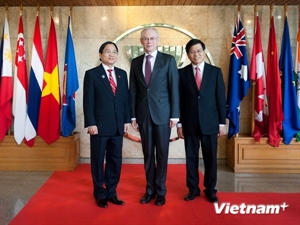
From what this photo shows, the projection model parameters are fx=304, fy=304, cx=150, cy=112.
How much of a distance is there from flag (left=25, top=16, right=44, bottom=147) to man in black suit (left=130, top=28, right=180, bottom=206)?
1.91 metres

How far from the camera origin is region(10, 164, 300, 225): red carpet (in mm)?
2510

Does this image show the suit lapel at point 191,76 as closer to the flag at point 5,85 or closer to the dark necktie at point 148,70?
the dark necktie at point 148,70

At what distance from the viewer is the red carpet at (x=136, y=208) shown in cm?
251

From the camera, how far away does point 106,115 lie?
2.78 meters

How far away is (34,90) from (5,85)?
0.40 meters

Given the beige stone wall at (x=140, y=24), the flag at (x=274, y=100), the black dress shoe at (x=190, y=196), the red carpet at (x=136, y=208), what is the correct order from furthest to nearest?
the beige stone wall at (x=140, y=24), the flag at (x=274, y=100), the black dress shoe at (x=190, y=196), the red carpet at (x=136, y=208)

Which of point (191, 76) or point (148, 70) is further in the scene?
point (191, 76)

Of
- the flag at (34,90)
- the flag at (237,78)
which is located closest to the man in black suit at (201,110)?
the flag at (237,78)

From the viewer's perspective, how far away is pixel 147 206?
282 centimetres

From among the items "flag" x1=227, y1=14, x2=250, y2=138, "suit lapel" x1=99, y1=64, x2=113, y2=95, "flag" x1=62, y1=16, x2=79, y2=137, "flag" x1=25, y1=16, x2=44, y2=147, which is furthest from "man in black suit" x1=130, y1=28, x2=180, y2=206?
"flag" x1=25, y1=16, x2=44, y2=147

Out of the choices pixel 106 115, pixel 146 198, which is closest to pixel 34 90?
pixel 106 115

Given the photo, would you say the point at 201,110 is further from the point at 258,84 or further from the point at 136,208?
the point at 258,84

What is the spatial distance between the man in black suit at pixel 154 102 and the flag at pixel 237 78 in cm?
169

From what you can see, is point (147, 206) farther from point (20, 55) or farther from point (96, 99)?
point (20, 55)
